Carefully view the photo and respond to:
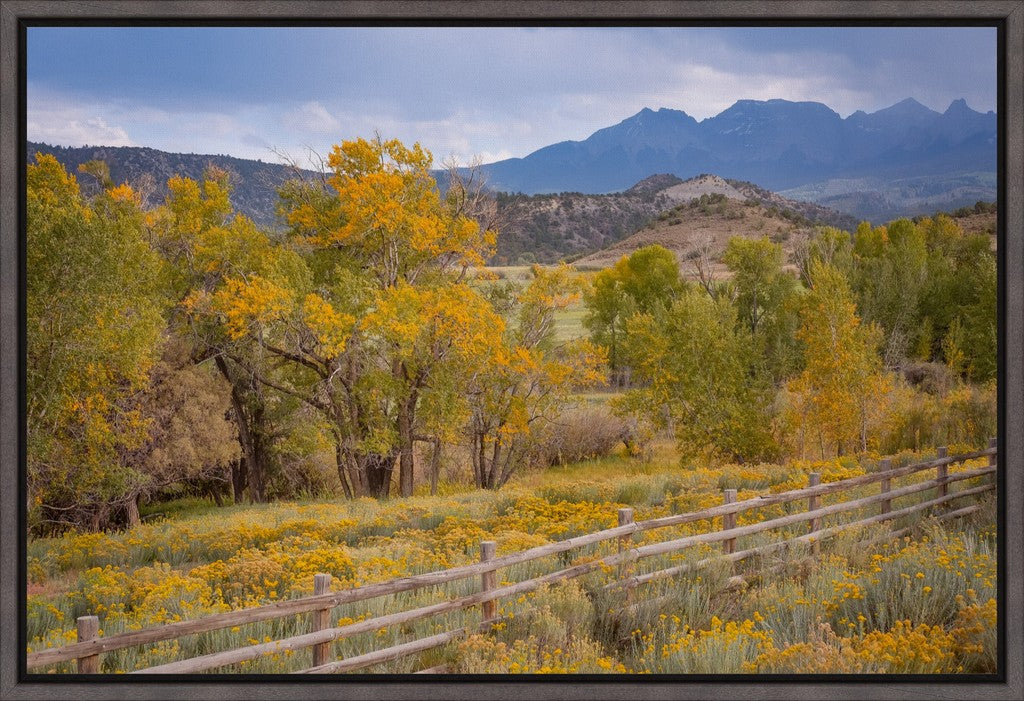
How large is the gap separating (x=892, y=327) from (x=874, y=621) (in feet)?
6.38

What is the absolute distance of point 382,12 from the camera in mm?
4250

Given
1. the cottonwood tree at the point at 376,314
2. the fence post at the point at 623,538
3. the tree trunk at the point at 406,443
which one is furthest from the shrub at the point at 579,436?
the tree trunk at the point at 406,443

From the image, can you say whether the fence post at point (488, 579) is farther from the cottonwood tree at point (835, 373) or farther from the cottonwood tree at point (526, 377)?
A: the cottonwood tree at point (835, 373)

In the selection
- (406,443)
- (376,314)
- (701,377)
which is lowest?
(406,443)

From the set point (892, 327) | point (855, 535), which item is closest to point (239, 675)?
point (855, 535)

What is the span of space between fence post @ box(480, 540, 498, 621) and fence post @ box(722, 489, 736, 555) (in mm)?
1652

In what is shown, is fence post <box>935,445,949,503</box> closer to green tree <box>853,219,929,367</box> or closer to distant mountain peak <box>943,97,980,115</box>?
green tree <box>853,219,929,367</box>

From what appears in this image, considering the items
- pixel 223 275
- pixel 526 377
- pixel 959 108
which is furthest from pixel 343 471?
pixel 959 108

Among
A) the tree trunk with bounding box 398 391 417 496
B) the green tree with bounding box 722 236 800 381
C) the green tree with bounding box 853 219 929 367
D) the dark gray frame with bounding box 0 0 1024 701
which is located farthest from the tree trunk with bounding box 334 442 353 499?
the green tree with bounding box 853 219 929 367

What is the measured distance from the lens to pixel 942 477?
4.80m

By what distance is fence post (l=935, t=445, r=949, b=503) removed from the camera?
479 cm

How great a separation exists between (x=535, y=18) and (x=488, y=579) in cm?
331

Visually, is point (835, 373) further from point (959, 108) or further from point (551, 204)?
point (551, 204)

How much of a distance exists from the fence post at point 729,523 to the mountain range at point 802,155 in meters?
2.12
